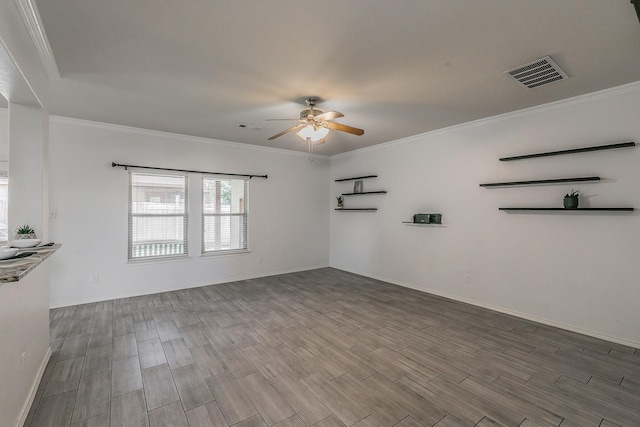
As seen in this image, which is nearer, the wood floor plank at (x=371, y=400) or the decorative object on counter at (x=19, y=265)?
the decorative object on counter at (x=19, y=265)

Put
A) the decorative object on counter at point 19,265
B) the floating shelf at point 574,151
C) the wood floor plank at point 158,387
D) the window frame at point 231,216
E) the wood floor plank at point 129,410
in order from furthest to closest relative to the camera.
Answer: the window frame at point 231,216 → the floating shelf at point 574,151 → the wood floor plank at point 158,387 → the wood floor plank at point 129,410 → the decorative object on counter at point 19,265

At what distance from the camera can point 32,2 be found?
5.78ft

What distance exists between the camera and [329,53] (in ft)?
7.75

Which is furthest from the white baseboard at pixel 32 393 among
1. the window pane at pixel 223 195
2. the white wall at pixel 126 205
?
the window pane at pixel 223 195

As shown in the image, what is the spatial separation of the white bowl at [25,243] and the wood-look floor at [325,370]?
3.70ft

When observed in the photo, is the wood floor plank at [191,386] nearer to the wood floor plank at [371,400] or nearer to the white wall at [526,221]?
the wood floor plank at [371,400]

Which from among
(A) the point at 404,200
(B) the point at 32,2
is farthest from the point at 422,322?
(B) the point at 32,2

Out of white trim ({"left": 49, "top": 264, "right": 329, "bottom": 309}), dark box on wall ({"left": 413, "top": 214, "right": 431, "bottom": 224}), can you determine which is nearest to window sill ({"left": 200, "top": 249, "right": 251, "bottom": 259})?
white trim ({"left": 49, "top": 264, "right": 329, "bottom": 309})

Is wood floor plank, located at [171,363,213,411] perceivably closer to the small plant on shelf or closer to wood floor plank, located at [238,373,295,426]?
wood floor plank, located at [238,373,295,426]

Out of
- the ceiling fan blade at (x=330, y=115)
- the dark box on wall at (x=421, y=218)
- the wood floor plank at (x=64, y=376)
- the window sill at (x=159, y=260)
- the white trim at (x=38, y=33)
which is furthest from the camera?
the dark box on wall at (x=421, y=218)

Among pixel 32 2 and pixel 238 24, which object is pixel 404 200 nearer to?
pixel 238 24

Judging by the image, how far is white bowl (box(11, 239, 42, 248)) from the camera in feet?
7.05

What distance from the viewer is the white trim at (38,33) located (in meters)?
1.79

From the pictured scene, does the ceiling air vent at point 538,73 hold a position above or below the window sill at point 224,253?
above
